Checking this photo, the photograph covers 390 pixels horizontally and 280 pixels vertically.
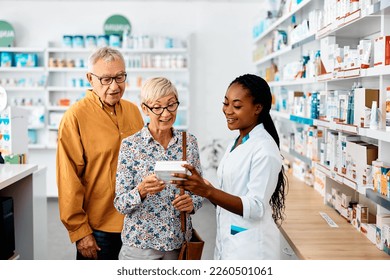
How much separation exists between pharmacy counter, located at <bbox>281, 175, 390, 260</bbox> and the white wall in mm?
4135

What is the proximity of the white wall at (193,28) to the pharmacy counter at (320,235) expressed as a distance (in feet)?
13.6

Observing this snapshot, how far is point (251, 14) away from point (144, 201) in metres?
6.18

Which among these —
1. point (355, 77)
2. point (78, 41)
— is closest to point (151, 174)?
point (355, 77)

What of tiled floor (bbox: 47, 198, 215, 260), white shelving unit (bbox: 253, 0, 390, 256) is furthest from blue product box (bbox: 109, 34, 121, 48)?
white shelving unit (bbox: 253, 0, 390, 256)

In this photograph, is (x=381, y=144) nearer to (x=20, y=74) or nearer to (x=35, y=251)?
(x=35, y=251)

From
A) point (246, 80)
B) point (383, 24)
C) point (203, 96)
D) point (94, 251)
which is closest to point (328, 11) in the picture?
point (383, 24)

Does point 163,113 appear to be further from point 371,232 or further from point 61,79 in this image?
point 61,79

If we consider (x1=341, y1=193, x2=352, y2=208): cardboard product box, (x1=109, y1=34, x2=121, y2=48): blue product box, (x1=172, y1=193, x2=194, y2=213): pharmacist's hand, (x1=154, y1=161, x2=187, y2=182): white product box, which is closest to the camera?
(x1=154, y1=161, x2=187, y2=182): white product box

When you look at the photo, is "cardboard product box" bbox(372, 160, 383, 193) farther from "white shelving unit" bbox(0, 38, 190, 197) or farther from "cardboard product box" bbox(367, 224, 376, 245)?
"white shelving unit" bbox(0, 38, 190, 197)

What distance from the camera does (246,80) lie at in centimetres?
198

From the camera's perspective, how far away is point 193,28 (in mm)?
7738

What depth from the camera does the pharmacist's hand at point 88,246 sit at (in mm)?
2330

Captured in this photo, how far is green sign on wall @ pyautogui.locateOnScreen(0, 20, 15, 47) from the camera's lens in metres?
7.48

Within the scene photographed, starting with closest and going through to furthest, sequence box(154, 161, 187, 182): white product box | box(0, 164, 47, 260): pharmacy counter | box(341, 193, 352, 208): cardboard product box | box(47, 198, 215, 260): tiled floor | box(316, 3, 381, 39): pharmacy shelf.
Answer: box(154, 161, 187, 182): white product box
box(316, 3, 381, 39): pharmacy shelf
box(341, 193, 352, 208): cardboard product box
box(0, 164, 47, 260): pharmacy counter
box(47, 198, 215, 260): tiled floor
